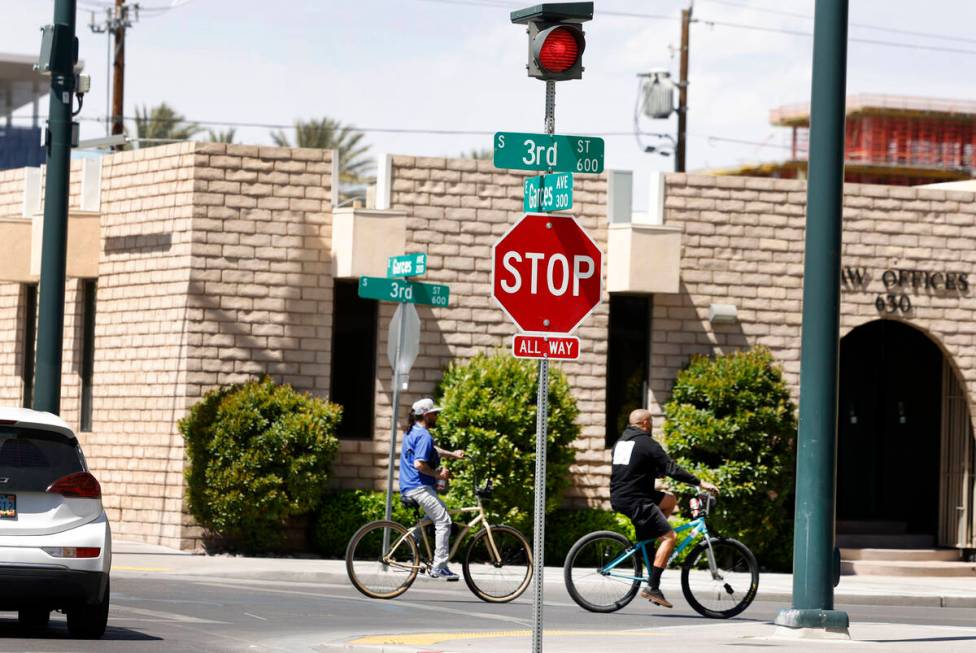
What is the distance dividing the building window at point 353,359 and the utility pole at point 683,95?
2111 centimetres

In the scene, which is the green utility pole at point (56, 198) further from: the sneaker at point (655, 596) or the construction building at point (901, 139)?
the construction building at point (901, 139)

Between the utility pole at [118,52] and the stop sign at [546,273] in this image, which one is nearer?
the stop sign at [546,273]

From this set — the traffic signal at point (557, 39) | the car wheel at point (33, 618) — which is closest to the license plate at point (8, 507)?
the car wheel at point (33, 618)

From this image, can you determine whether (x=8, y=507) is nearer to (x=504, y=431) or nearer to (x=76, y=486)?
(x=76, y=486)

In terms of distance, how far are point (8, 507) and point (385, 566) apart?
18.7 feet

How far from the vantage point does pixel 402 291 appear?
20.0 meters

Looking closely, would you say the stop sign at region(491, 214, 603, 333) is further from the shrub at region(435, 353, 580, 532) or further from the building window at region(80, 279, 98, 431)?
the building window at region(80, 279, 98, 431)

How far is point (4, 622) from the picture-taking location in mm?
13539

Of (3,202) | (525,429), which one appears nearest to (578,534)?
(525,429)

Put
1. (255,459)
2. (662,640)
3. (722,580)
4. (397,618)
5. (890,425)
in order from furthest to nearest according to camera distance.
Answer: (890,425), (255,459), (722,580), (397,618), (662,640)

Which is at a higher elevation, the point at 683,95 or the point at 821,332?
the point at 683,95

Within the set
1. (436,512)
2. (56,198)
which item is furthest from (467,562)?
(56,198)

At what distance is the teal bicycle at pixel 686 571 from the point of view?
1599cm

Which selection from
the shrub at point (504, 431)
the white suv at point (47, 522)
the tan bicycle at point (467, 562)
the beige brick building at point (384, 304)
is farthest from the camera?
the beige brick building at point (384, 304)
